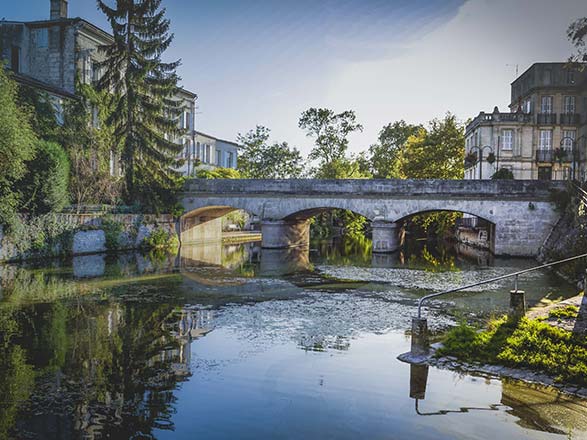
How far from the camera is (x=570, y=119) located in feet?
145

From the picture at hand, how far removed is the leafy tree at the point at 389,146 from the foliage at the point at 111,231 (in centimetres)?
4634

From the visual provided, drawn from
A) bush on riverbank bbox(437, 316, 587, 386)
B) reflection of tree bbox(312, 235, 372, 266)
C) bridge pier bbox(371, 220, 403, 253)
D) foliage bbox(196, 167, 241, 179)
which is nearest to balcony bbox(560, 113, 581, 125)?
bridge pier bbox(371, 220, 403, 253)

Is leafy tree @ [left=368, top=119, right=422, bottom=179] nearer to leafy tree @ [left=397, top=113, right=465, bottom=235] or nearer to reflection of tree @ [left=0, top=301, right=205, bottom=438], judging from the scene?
leafy tree @ [left=397, top=113, right=465, bottom=235]

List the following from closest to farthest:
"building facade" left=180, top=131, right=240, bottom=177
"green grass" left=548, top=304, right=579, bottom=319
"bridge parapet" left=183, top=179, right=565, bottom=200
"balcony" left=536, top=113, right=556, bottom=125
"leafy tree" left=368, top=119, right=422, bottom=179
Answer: "green grass" left=548, top=304, right=579, bottom=319
"bridge parapet" left=183, top=179, right=565, bottom=200
"balcony" left=536, top=113, right=556, bottom=125
"building facade" left=180, top=131, right=240, bottom=177
"leafy tree" left=368, top=119, right=422, bottom=179

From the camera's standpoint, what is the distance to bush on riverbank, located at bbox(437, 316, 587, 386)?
9250 millimetres

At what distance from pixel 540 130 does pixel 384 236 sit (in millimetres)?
18820

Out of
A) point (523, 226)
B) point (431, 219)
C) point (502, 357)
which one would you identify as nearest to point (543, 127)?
point (431, 219)

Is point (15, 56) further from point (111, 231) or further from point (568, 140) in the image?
point (568, 140)

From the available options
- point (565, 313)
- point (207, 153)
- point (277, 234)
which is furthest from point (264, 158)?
point (565, 313)

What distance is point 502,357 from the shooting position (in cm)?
992

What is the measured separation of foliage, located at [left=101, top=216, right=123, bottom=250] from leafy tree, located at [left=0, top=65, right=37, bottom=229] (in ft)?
21.3

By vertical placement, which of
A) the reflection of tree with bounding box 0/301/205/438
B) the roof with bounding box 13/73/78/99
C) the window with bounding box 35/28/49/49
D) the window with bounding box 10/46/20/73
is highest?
the window with bounding box 35/28/49/49

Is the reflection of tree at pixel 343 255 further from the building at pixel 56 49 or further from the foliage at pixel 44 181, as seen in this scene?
the foliage at pixel 44 181

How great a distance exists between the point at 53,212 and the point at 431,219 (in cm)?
3314
